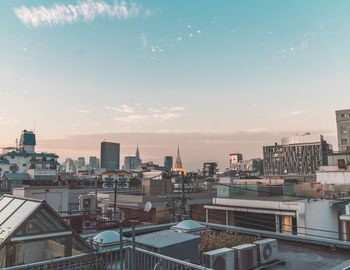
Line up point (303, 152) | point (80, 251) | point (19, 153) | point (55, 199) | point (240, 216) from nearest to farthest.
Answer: point (80, 251) → point (55, 199) → point (240, 216) → point (19, 153) → point (303, 152)

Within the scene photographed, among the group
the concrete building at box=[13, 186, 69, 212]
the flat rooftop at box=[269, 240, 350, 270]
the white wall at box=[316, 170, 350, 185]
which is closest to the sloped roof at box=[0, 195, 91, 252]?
the flat rooftop at box=[269, 240, 350, 270]

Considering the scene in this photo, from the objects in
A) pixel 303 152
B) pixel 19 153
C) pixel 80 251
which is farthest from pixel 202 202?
pixel 303 152

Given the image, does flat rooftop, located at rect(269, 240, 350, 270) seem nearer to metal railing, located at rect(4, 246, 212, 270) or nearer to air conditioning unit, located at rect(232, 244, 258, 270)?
air conditioning unit, located at rect(232, 244, 258, 270)

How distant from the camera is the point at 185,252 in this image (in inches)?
339

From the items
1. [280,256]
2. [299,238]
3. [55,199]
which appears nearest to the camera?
[280,256]

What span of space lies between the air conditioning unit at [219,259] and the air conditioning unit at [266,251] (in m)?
1.51

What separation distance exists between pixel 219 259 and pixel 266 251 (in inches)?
94.0

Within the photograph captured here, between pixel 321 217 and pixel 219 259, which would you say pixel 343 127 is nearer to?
pixel 321 217

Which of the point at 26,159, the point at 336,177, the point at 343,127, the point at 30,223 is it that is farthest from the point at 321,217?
the point at 343,127

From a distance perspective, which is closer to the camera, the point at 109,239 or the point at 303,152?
the point at 109,239

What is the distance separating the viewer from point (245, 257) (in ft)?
30.5

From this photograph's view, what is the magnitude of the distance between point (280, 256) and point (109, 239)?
662cm

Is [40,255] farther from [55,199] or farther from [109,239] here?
[55,199]

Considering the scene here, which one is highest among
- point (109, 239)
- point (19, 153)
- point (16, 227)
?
point (19, 153)
